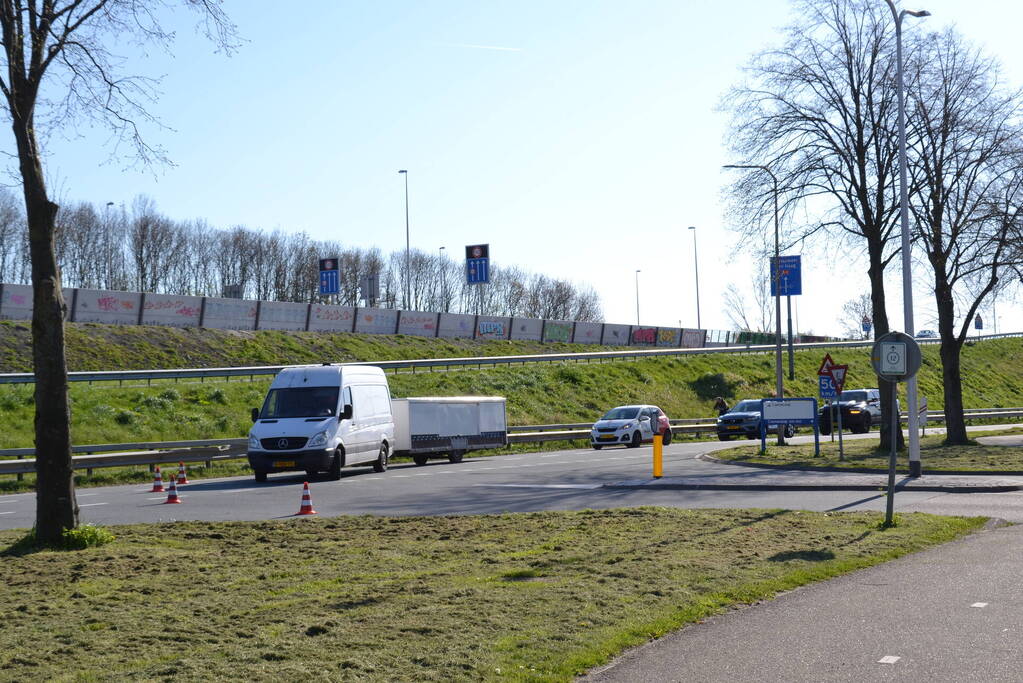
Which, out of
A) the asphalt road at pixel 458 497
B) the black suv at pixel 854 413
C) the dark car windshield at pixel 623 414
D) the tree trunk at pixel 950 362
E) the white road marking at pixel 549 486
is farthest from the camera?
the black suv at pixel 854 413

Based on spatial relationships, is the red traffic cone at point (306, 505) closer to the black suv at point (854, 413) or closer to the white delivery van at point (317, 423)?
the white delivery van at point (317, 423)

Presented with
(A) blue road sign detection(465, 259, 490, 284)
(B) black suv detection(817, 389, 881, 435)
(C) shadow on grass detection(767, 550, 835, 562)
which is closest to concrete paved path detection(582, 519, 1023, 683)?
(C) shadow on grass detection(767, 550, 835, 562)

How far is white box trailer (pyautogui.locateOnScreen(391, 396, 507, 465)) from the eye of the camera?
103 ft

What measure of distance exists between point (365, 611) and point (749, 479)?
14.9 m

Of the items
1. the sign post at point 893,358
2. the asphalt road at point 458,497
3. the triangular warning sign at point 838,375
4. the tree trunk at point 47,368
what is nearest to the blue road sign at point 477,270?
the asphalt road at point 458,497

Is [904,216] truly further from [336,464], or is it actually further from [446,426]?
[446,426]

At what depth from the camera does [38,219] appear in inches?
473

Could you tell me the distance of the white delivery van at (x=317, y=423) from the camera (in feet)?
79.7

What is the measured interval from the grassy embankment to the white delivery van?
4713 mm

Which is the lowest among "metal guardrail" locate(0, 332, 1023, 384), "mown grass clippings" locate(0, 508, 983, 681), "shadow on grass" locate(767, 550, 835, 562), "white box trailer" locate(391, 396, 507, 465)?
"mown grass clippings" locate(0, 508, 983, 681)

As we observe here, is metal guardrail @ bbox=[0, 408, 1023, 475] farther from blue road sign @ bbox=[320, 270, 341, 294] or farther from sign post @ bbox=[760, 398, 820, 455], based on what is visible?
blue road sign @ bbox=[320, 270, 341, 294]

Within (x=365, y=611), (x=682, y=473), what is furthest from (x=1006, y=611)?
(x=682, y=473)

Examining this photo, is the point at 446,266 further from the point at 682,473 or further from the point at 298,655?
the point at 298,655

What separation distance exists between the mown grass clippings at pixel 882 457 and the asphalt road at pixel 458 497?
1630 mm
